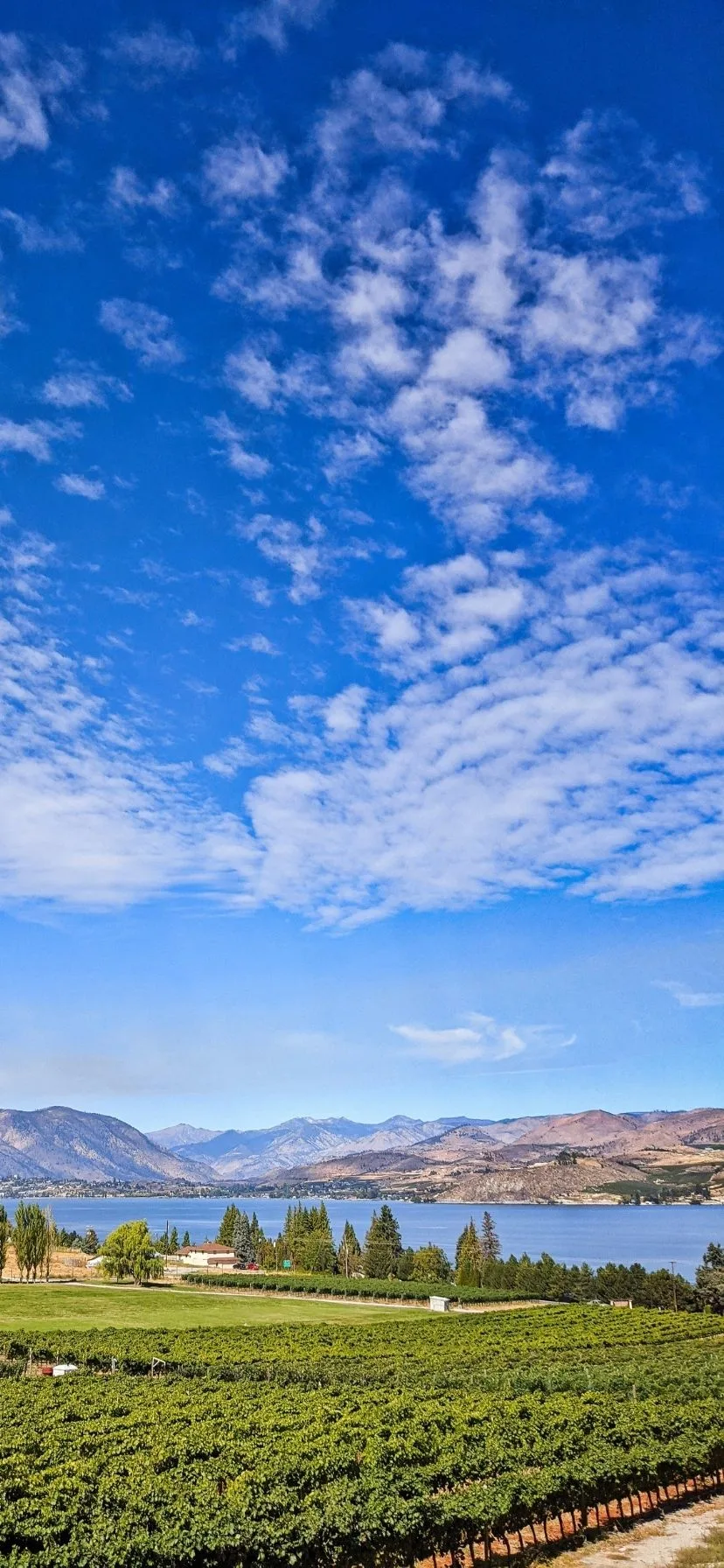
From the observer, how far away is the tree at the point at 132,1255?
3492 inches

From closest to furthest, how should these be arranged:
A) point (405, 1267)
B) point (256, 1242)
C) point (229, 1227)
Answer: point (405, 1267), point (256, 1242), point (229, 1227)

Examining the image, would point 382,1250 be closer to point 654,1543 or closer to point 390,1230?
point 390,1230

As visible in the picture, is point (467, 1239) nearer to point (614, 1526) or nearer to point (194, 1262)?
point (194, 1262)

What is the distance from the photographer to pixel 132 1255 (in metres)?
88.9

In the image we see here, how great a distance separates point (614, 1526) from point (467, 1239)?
95.5m

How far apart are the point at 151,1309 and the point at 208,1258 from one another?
189 feet

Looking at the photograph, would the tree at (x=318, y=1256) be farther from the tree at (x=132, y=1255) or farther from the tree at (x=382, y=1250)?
the tree at (x=132, y=1255)

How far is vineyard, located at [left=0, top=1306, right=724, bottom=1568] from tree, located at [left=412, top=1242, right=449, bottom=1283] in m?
67.5

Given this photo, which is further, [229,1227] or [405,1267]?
[229,1227]

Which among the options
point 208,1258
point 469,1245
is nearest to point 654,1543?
point 469,1245

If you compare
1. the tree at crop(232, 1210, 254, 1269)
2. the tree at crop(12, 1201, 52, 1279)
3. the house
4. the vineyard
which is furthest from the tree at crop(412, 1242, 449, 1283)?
the vineyard

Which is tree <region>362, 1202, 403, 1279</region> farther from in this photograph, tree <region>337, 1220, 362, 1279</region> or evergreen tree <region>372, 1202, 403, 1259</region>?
tree <region>337, 1220, 362, 1279</region>

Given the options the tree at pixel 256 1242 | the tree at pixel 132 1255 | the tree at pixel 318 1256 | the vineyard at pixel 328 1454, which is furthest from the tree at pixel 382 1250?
the vineyard at pixel 328 1454

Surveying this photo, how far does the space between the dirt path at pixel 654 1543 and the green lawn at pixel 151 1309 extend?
128 ft
